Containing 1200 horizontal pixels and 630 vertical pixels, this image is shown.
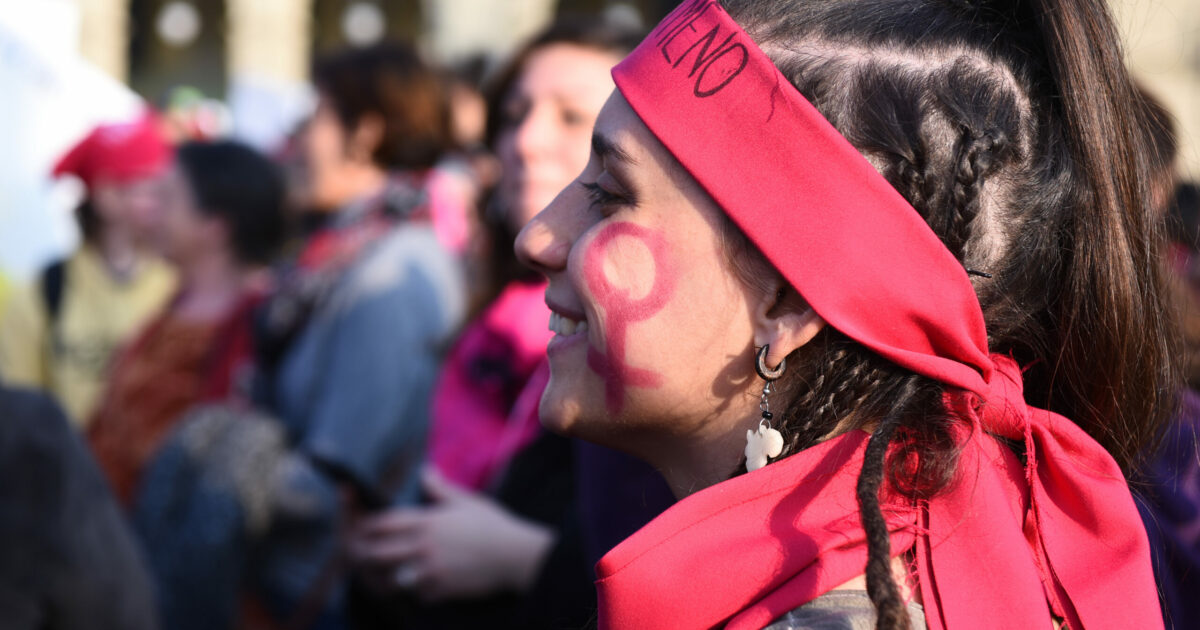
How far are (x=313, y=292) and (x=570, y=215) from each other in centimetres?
262

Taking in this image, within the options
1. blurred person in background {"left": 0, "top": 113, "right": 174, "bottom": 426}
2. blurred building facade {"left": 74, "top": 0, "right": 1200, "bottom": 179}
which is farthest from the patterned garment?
blurred building facade {"left": 74, "top": 0, "right": 1200, "bottom": 179}

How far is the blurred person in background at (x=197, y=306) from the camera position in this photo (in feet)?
13.7

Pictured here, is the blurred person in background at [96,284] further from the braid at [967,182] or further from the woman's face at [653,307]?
the braid at [967,182]

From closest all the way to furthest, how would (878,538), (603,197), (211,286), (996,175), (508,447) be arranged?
(878,538) → (996,175) → (603,197) → (508,447) → (211,286)

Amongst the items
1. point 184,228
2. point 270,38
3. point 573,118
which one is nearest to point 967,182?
point 573,118

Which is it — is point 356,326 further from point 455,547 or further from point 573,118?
point 455,547

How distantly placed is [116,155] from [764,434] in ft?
17.0

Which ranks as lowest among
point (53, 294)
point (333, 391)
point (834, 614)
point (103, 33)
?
point (333, 391)

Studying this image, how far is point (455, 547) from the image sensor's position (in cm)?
260

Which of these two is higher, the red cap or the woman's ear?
the red cap

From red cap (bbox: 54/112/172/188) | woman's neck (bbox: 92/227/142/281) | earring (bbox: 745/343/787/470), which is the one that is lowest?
earring (bbox: 745/343/787/470)

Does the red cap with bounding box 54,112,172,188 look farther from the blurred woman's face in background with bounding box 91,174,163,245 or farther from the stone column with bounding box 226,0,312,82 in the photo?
the stone column with bounding box 226,0,312,82

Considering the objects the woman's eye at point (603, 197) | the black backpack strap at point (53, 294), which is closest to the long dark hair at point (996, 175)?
the woman's eye at point (603, 197)

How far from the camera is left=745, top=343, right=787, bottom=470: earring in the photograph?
133cm
